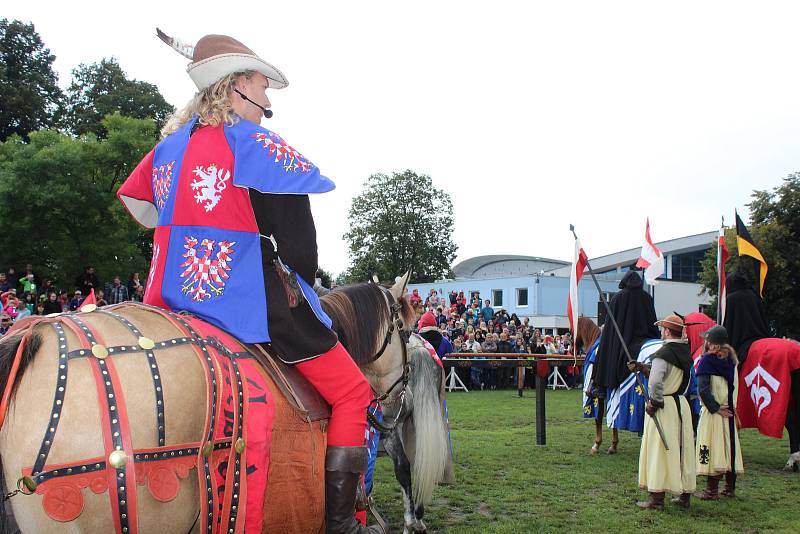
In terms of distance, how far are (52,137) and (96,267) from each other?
18.4 ft

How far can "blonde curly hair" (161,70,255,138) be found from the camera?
9.30 ft

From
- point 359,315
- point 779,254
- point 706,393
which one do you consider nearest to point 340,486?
point 359,315

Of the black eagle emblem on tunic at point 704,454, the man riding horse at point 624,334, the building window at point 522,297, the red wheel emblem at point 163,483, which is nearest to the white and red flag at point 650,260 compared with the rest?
the man riding horse at point 624,334

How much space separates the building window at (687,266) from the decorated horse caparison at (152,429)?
49.5 meters

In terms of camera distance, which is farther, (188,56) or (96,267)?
(96,267)

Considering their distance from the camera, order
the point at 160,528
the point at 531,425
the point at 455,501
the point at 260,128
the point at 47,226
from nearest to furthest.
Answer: the point at 160,528, the point at 260,128, the point at 455,501, the point at 531,425, the point at 47,226

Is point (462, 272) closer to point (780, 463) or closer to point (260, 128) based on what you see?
point (780, 463)

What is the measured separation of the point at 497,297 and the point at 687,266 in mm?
15486

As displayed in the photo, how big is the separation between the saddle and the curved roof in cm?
6140

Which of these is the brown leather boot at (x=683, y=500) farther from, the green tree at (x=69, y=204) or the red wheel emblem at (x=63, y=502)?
the green tree at (x=69, y=204)

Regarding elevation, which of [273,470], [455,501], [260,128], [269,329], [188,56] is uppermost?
[188,56]

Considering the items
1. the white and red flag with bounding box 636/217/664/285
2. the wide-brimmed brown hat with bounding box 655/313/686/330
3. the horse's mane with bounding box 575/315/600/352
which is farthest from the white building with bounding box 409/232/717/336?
the wide-brimmed brown hat with bounding box 655/313/686/330

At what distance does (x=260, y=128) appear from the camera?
9.30 ft

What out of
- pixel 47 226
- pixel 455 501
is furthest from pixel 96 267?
pixel 455 501
